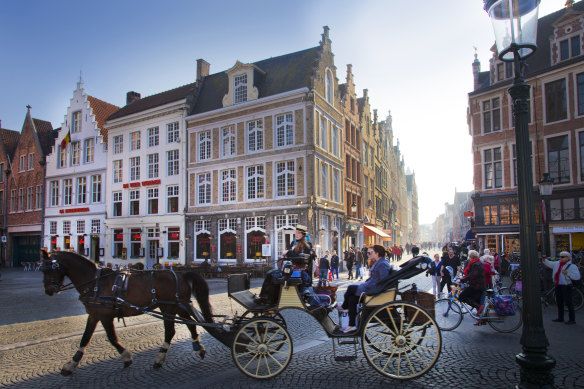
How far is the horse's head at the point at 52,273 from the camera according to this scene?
6.76m

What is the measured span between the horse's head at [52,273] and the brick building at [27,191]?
38810 millimetres

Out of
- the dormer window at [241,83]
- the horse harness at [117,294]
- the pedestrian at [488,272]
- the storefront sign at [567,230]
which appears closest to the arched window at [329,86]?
the dormer window at [241,83]

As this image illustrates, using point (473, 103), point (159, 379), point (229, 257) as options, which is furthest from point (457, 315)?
point (473, 103)

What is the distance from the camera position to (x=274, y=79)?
98.7 ft

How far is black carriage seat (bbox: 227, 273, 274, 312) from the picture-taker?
654 centimetres

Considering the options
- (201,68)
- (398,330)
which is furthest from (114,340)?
(201,68)

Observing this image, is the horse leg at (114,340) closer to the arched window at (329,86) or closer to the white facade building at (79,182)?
the arched window at (329,86)

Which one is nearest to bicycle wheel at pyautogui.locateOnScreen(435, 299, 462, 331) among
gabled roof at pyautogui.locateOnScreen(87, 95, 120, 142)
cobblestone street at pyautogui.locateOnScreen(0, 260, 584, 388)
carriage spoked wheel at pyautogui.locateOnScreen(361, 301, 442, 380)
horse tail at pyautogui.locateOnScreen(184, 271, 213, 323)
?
cobblestone street at pyautogui.locateOnScreen(0, 260, 584, 388)

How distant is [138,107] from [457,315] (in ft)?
112

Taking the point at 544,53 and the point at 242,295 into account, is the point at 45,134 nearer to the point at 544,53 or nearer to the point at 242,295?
the point at 242,295

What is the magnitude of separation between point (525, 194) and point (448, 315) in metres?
6.26

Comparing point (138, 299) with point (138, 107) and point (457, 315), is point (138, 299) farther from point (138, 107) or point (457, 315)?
point (138, 107)

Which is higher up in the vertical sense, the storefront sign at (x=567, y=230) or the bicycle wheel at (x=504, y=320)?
the storefront sign at (x=567, y=230)

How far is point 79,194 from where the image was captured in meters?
38.5
